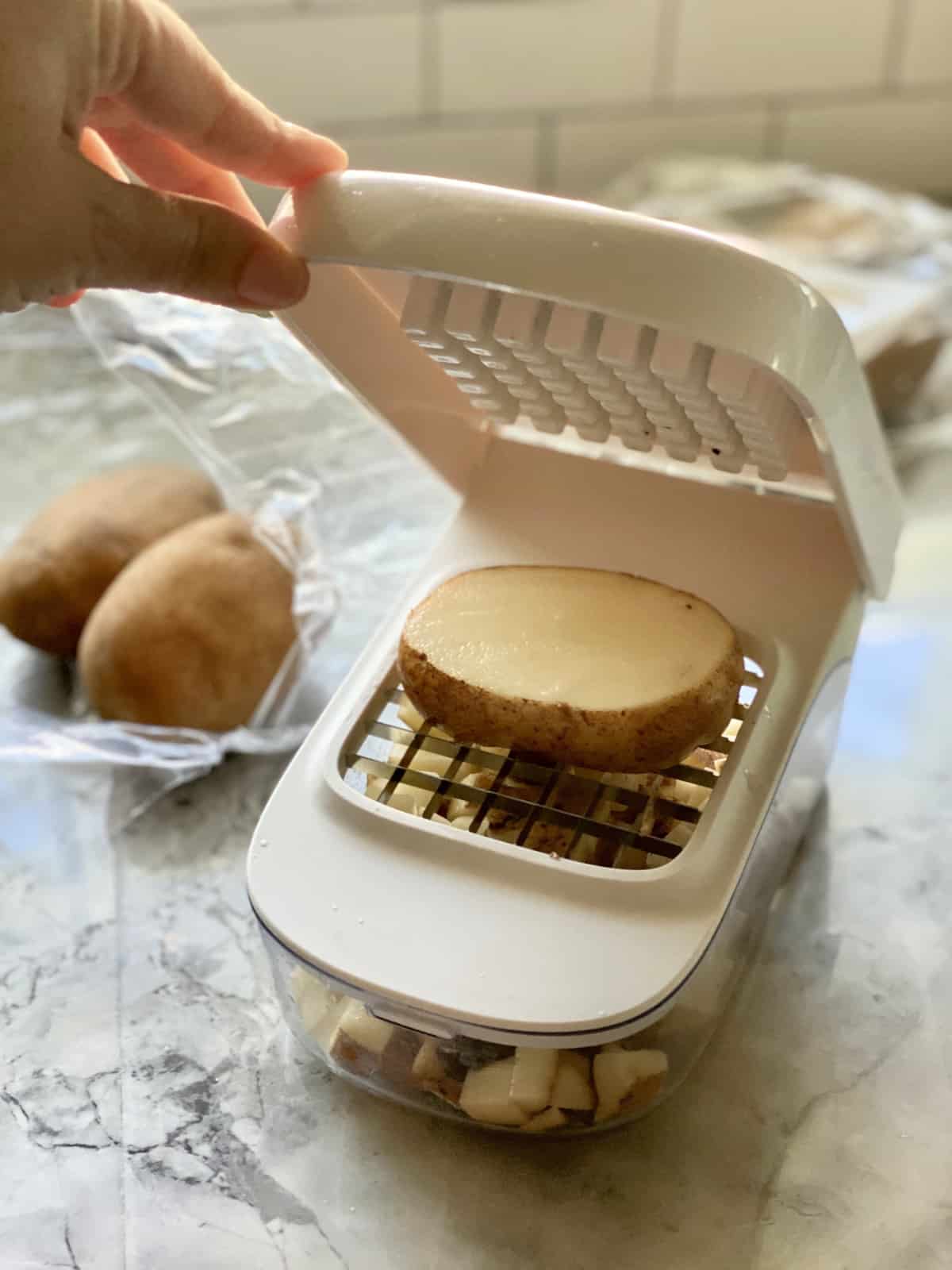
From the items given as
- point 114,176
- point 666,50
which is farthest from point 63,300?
point 666,50

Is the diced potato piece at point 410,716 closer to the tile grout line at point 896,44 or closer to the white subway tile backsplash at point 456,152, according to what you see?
the white subway tile backsplash at point 456,152

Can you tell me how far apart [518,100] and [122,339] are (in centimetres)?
49

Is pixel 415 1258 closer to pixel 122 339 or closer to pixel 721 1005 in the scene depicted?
pixel 721 1005

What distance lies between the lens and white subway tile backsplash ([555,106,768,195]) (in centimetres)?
105

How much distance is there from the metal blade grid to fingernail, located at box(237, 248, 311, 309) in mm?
151

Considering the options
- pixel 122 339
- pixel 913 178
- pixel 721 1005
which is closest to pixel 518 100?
pixel 913 178

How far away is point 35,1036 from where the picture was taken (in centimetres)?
51

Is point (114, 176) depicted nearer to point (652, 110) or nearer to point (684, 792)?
point (684, 792)

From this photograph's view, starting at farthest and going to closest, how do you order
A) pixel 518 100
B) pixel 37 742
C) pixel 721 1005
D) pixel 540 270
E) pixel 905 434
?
pixel 518 100
pixel 905 434
pixel 37 742
pixel 721 1005
pixel 540 270

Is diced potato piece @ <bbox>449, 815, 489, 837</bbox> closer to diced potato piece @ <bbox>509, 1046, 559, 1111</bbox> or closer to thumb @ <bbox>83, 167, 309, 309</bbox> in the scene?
diced potato piece @ <bbox>509, 1046, 559, 1111</bbox>

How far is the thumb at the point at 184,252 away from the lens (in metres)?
0.42

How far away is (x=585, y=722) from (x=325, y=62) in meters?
0.72

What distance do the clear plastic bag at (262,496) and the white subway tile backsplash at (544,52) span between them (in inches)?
15.4

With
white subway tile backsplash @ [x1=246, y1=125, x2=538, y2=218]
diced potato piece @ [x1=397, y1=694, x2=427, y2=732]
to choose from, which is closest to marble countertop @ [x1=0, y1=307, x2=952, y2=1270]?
diced potato piece @ [x1=397, y1=694, x2=427, y2=732]
